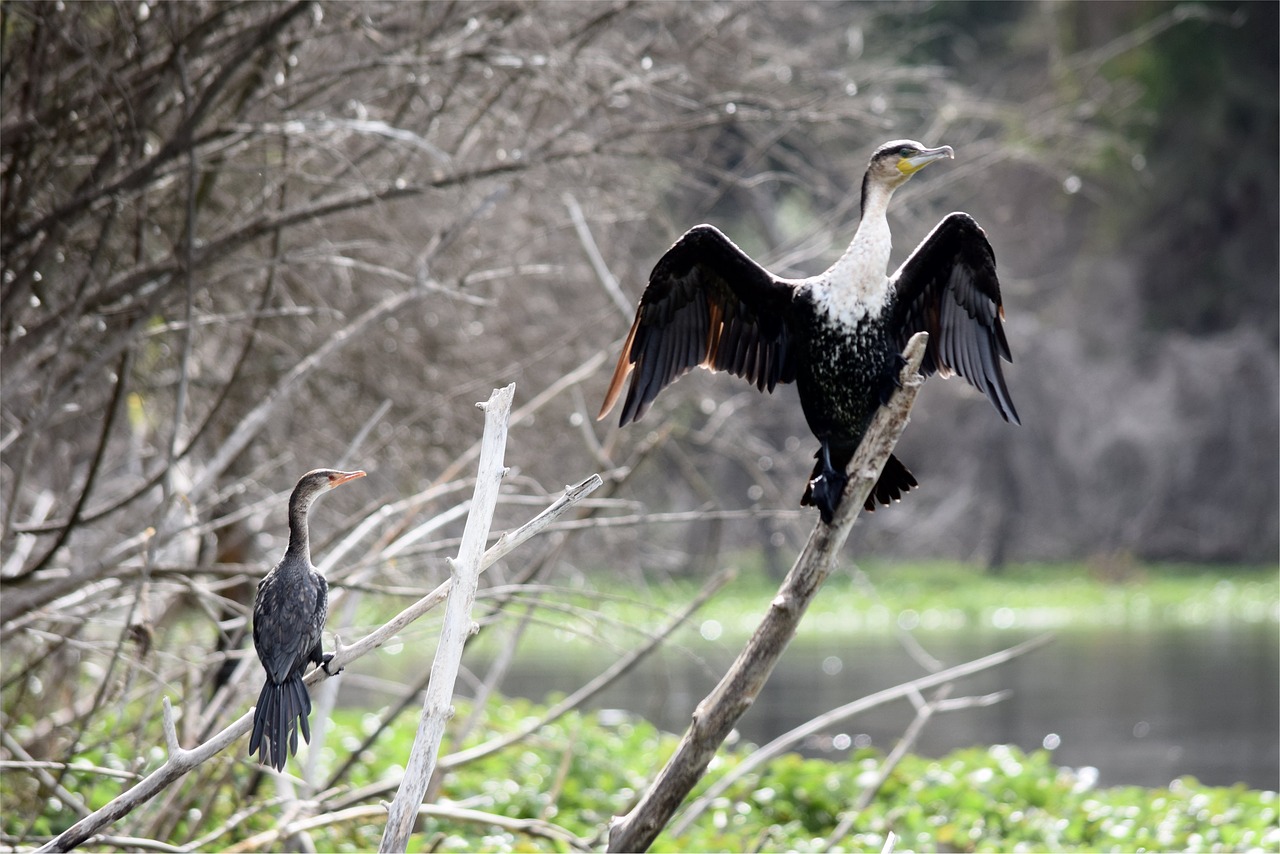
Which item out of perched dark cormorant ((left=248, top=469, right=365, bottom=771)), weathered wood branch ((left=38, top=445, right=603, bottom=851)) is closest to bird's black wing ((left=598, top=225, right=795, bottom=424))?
weathered wood branch ((left=38, top=445, right=603, bottom=851))

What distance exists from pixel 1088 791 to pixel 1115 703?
363 centimetres

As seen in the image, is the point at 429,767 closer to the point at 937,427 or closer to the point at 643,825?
the point at 643,825

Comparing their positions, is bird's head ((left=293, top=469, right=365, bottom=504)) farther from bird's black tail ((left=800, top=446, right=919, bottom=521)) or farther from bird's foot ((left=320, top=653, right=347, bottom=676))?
bird's black tail ((left=800, top=446, right=919, bottom=521))

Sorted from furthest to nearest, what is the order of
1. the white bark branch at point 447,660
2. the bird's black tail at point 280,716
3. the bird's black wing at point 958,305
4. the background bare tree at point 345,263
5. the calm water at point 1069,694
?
the calm water at point 1069,694 < the background bare tree at point 345,263 < the bird's black wing at point 958,305 < the bird's black tail at point 280,716 < the white bark branch at point 447,660

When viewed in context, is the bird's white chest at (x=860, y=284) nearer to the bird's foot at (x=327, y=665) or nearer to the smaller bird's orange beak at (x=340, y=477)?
the smaller bird's orange beak at (x=340, y=477)

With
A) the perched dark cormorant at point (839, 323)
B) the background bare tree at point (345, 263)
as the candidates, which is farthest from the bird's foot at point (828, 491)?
the background bare tree at point (345, 263)

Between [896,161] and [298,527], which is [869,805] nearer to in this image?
[896,161]

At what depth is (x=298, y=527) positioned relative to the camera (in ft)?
8.23

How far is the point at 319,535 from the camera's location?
6.17 meters

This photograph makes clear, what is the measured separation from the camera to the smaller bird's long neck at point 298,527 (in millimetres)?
2486

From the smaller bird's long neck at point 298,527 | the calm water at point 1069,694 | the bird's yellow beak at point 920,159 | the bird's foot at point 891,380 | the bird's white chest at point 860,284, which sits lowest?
the smaller bird's long neck at point 298,527

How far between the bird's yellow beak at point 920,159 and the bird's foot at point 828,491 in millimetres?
612

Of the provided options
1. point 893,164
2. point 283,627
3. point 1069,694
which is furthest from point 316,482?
point 1069,694

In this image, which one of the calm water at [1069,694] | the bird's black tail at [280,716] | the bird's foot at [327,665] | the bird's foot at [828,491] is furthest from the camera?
the calm water at [1069,694]
